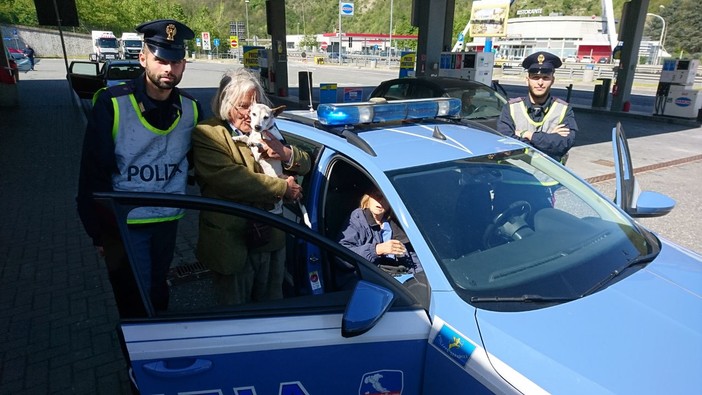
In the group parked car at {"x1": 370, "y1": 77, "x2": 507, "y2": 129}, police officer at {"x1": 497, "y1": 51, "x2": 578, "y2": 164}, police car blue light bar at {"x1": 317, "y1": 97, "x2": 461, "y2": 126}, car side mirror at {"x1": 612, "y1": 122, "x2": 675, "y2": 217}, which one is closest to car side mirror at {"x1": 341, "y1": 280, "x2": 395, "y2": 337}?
police car blue light bar at {"x1": 317, "y1": 97, "x2": 461, "y2": 126}

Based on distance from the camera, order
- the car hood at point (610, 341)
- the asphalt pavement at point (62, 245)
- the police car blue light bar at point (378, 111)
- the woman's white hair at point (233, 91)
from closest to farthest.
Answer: the car hood at point (610, 341) < the woman's white hair at point (233, 91) < the police car blue light bar at point (378, 111) < the asphalt pavement at point (62, 245)

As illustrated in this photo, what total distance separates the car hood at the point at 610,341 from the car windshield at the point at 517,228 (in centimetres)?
10

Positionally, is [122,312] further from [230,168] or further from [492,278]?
[492,278]

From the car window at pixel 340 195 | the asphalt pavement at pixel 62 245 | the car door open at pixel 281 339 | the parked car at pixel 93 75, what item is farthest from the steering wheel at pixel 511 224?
the parked car at pixel 93 75

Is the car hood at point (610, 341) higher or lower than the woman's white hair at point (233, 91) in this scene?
lower

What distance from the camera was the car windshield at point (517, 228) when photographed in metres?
1.79

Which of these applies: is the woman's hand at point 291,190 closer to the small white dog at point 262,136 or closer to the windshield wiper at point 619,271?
the small white dog at point 262,136

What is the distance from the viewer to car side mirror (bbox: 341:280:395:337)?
1467 mm

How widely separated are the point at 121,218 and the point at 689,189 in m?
8.10

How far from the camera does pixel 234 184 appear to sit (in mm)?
2139

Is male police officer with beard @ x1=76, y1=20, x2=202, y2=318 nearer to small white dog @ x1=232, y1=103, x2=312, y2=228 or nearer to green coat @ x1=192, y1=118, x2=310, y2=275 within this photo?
green coat @ x1=192, y1=118, x2=310, y2=275

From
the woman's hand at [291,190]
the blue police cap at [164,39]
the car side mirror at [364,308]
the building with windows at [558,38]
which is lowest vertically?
the car side mirror at [364,308]

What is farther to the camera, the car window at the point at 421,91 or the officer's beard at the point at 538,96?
the car window at the point at 421,91

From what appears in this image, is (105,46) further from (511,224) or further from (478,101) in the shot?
(511,224)
